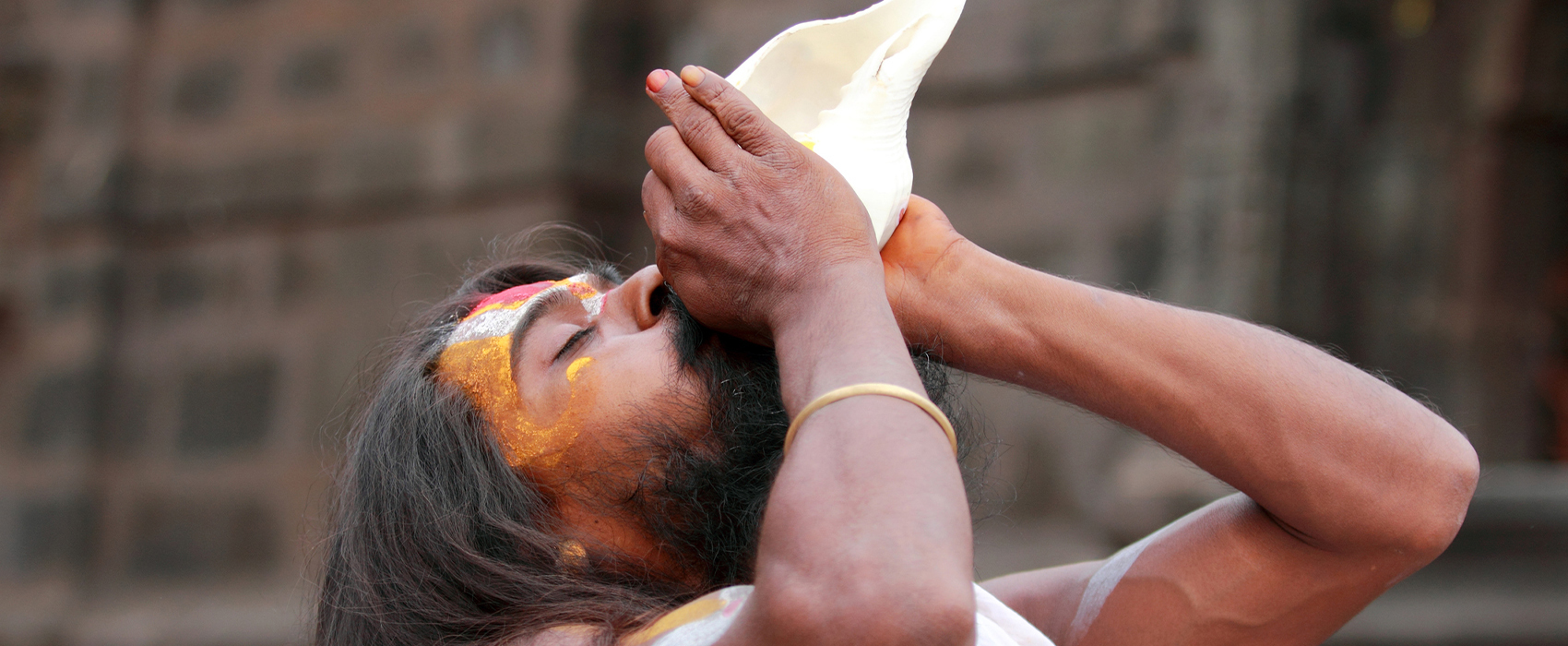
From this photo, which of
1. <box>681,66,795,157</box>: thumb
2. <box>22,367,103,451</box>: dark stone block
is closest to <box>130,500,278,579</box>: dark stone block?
<box>22,367,103,451</box>: dark stone block

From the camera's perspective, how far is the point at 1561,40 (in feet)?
10.7

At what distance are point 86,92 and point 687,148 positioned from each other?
4.64 metres

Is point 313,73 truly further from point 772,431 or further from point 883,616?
point 883,616

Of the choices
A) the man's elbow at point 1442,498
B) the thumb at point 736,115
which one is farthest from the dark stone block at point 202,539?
the man's elbow at point 1442,498

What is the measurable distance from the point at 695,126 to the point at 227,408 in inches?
158

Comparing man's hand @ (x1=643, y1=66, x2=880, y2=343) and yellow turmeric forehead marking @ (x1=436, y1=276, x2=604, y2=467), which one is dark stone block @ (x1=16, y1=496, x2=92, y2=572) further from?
man's hand @ (x1=643, y1=66, x2=880, y2=343)

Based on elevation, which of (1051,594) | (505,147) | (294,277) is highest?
(1051,594)

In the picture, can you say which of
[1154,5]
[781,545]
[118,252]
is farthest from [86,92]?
[781,545]

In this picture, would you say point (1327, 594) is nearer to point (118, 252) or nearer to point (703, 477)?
point (703, 477)

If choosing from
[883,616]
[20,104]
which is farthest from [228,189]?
[883,616]

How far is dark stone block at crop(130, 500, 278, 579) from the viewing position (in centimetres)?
457

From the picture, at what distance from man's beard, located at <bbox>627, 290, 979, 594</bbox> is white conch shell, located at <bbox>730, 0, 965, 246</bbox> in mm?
215

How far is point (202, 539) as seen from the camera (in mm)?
4727

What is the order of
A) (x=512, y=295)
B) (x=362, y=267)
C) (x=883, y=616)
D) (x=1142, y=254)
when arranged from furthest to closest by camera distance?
(x=362, y=267) < (x=1142, y=254) < (x=512, y=295) < (x=883, y=616)
